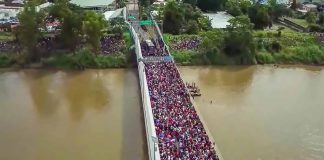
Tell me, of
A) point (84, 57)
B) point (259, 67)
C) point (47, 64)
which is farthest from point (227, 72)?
point (47, 64)

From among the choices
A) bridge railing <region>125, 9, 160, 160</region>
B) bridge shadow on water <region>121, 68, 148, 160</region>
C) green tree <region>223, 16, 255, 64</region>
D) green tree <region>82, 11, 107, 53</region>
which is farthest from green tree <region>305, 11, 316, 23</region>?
bridge shadow on water <region>121, 68, 148, 160</region>

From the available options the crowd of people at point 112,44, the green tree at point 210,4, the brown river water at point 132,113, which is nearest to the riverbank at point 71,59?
the crowd of people at point 112,44

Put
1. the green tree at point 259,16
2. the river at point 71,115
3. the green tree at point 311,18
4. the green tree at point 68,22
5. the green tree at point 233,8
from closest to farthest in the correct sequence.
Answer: the river at point 71,115 → the green tree at point 68,22 → the green tree at point 259,16 → the green tree at point 311,18 → the green tree at point 233,8

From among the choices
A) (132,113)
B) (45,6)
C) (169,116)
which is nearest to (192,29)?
(45,6)

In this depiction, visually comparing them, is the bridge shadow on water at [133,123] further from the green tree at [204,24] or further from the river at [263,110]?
the green tree at [204,24]

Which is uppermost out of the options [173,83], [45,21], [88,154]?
[45,21]

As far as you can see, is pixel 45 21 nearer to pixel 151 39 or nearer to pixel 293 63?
pixel 151 39
